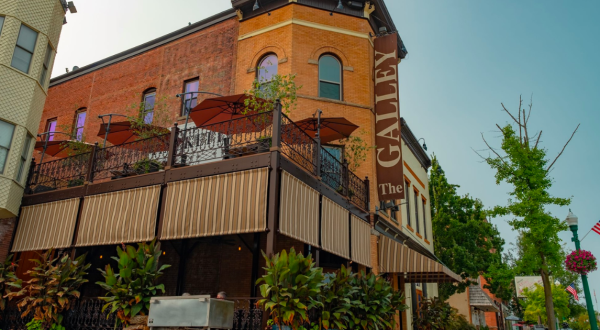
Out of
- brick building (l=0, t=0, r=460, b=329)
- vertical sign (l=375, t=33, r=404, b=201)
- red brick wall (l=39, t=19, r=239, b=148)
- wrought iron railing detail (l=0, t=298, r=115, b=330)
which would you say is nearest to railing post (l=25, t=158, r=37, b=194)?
brick building (l=0, t=0, r=460, b=329)

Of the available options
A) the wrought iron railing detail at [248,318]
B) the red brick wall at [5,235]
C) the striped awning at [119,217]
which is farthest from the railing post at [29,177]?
the wrought iron railing detail at [248,318]

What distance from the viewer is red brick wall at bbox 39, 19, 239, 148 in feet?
62.1

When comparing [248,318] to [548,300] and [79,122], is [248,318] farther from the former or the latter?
[79,122]

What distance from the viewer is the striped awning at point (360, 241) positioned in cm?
1422

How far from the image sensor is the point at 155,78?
20.5m

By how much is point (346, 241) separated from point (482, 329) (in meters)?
25.3

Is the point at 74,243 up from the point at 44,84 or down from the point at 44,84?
down

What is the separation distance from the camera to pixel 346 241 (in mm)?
13695

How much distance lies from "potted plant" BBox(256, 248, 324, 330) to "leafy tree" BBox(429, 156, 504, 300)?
17853 millimetres

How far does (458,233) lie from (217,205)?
60.6 ft

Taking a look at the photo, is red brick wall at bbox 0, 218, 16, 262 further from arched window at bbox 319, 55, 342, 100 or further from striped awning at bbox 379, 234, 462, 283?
striped awning at bbox 379, 234, 462, 283

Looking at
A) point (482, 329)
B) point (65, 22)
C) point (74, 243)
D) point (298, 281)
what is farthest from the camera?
point (482, 329)

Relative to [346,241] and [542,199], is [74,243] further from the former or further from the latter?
[542,199]

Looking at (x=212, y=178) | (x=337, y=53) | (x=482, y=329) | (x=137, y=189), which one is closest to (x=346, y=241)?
(x=212, y=178)
